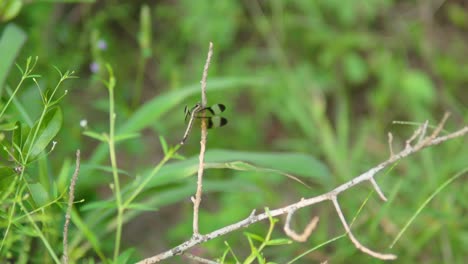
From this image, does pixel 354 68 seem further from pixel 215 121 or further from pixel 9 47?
pixel 215 121

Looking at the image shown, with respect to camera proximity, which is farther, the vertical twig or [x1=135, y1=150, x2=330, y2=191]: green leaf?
[x1=135, y1=150, x2=330, y2=191]: green leaf

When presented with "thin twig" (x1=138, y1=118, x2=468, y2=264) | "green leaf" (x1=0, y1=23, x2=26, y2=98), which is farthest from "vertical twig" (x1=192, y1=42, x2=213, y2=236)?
"green leaf" (x1=0, y1=23, x2=26, y2=98)

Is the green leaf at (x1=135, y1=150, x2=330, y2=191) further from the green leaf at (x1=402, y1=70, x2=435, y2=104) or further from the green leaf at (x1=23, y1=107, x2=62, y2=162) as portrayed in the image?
the green leaf at (x1=402, y1=70, x2=435, y2=104)

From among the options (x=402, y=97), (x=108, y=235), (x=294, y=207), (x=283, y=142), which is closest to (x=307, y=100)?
(x=283, y=142)

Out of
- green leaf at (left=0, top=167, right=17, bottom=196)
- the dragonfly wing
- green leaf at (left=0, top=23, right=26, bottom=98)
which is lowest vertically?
green leaf at (left=0, top=167, right=17, bottom=196)

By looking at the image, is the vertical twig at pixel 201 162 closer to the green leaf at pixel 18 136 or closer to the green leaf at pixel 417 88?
the green leaf at pixel 18 136

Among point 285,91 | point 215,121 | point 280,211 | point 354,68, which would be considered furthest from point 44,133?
point 354,68

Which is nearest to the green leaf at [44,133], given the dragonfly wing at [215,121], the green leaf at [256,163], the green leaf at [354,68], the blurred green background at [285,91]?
the dragonfly wing at [215,121]
